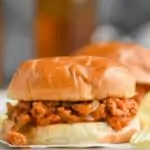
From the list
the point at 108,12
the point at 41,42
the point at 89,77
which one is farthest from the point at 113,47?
the point at 108,12

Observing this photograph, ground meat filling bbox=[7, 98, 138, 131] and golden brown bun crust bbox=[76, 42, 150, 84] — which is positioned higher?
golden brown bun crust bbox=[76, 42, 150, 84]

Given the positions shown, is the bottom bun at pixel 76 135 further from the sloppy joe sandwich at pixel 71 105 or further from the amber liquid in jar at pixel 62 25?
the amber liquid in jar at pixel 62 25

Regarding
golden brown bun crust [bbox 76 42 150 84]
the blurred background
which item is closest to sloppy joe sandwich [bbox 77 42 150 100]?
golden brown bun crust [bbox 76 42 150 84]

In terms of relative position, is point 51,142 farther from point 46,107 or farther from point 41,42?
point 41,42

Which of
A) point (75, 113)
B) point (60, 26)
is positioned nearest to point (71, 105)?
point (75, 113)


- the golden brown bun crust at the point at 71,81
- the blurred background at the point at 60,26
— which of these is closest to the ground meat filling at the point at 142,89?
the golden brown bun crust at the point at 71,81

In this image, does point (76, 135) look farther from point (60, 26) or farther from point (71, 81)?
point (60, 26)

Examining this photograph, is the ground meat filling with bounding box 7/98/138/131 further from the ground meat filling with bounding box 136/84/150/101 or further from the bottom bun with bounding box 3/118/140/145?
the ground meat filling with bounding box 136/84/150/101
